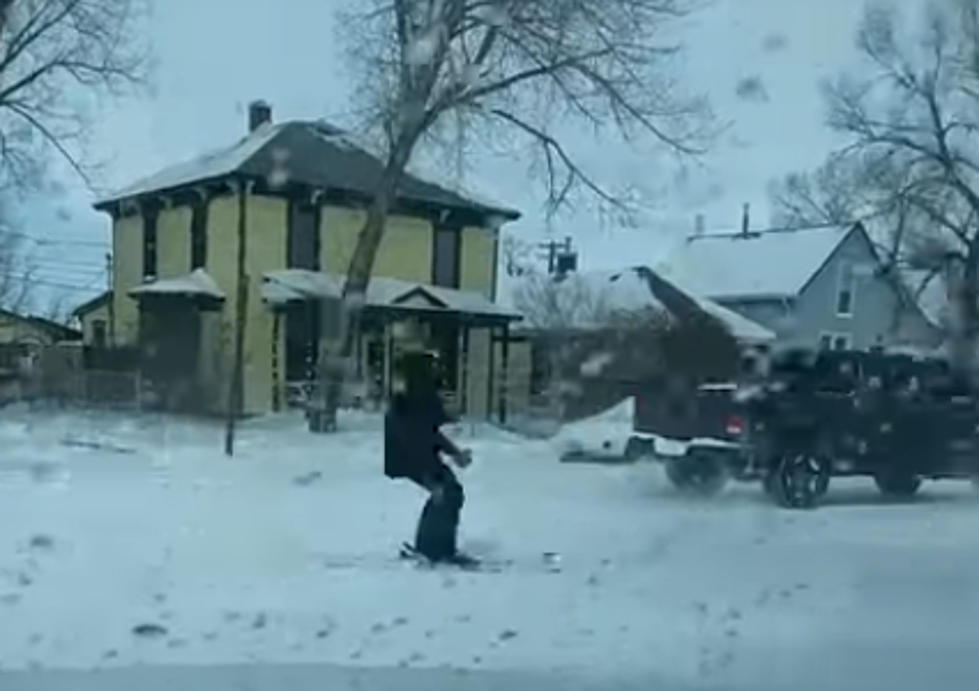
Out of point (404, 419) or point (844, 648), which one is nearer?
point (844, 648)

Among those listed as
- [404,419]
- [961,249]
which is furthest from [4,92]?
[961,249]

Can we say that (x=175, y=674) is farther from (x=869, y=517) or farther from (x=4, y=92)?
(x=4, y=92)

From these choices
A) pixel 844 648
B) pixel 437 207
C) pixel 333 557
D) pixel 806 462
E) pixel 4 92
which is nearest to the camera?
pixel 844 648

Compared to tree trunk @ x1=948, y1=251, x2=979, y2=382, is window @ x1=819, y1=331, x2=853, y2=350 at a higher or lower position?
lower

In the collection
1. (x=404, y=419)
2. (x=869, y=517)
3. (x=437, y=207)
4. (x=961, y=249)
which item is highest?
(x=437, y=207)

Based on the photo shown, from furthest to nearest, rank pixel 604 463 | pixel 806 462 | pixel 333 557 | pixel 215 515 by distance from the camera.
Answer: pixel 604 463 → pixel 806 462 → pixel 215 515 → pixel 333 557

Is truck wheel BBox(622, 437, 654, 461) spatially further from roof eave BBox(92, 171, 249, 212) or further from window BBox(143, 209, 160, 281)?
window BBox(143, 209, 160, 281)

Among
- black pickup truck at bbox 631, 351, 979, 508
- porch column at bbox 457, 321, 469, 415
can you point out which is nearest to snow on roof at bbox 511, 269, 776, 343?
black pickup truck at bbox 631, 351, 979, 508
